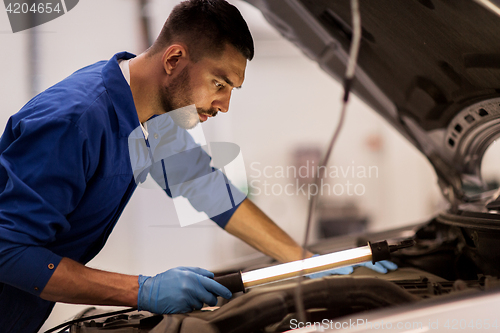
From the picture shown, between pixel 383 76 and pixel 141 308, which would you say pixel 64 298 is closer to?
pixel 141 308

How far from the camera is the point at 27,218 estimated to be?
0.68 meters

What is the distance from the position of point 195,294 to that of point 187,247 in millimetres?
930

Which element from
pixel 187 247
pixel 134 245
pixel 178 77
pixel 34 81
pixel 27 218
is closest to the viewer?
pixel 27 218

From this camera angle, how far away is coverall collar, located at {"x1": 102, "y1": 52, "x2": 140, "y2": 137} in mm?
879

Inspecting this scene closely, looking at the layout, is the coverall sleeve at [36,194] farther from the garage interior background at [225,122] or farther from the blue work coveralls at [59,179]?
the garage interior background at [225,122]

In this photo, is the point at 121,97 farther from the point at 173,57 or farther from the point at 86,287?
the point at 86,287

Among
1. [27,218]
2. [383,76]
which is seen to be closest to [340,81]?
[383,76]

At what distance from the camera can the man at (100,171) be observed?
0.69m

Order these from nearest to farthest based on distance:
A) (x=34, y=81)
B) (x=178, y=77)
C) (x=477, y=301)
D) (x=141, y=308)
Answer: (x=477, y=301) → (x=141, y=308) → (x=178, y=77) → (x=34, y=81)

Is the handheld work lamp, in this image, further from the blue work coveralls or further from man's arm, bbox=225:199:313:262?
the blue work coveralls

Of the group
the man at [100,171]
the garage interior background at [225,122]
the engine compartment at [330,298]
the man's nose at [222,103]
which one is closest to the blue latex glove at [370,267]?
the engine compartment at [330,298]

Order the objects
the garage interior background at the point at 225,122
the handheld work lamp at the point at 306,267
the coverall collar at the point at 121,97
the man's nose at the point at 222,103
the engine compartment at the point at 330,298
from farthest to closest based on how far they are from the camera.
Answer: the garage interior background at the point at 225,122 → the man's nose at the point at 222,103 → the coverall collar at the point at 121,97 → the handheld work lamp at the point at 306,267 → the engine compartment at the point at 330,298

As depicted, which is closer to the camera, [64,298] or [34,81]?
[64,298]

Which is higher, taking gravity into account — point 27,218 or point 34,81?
point 34,81
